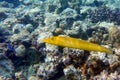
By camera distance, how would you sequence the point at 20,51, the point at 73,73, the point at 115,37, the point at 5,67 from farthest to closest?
the point at 20,51 < the point at 5,67 < the point at 115,37 < the point at 73,73

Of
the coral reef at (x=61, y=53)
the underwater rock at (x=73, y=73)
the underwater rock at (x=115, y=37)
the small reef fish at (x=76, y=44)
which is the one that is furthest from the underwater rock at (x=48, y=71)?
the small reef fish at (x=76, y=44)

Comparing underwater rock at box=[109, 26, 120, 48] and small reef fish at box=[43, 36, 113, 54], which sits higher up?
small reef fish at box=[43, 36, 113, 54]

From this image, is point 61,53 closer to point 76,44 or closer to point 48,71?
point 48,71

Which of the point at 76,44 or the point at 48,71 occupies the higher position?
the point at 76,44

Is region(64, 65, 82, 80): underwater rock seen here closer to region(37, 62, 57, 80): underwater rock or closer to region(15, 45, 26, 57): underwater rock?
region(37, 62, 57, 80): underwater rock

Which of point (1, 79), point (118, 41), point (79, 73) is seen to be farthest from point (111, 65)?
point (1, 79)

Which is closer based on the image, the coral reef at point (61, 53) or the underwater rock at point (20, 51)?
the coral reef at point (61, 53)

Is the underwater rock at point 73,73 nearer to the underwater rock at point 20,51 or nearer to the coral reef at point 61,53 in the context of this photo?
the coral reef at point 61,53

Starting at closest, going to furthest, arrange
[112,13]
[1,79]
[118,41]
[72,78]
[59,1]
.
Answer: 1. [72,78]
2. [1,79]
3. [118,41]
4. [112,13]
5. [59,1]

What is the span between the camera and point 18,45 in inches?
307

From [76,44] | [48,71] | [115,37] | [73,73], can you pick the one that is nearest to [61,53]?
[48,71]

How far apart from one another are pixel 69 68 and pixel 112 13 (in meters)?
7.26

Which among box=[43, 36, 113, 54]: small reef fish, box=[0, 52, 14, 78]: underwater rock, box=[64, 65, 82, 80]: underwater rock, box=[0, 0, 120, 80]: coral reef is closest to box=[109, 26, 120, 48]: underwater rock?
box=[0, 0, 120, 80]: coral reef

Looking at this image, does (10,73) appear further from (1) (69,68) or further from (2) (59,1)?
(2) (59,1)
